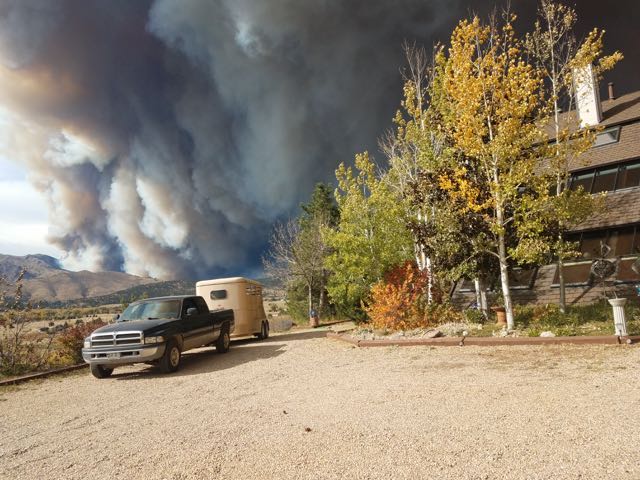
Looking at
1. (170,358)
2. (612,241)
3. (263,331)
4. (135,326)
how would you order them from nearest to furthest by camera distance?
1. (135,326)
2. (170,358)
3. (612,241)
4. (263,331)

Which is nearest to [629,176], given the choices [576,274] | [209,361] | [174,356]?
[576,274]

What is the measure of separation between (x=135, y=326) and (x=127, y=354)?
0.70 metres

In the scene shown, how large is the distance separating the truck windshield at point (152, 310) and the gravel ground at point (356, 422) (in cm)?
222

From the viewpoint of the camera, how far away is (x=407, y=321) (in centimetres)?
1439

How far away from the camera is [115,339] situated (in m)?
10.4

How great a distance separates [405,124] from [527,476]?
668 inches

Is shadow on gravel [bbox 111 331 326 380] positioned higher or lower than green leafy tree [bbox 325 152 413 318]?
lower

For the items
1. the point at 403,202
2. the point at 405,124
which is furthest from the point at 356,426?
the point at 405,124

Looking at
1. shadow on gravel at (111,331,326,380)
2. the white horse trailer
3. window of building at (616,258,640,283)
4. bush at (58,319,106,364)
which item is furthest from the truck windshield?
window of building at (616,258,640,283)

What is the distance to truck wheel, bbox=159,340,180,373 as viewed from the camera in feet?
34.9

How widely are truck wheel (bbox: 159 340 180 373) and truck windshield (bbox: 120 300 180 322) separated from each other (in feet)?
3.48

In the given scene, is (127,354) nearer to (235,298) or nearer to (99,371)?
(99,371)

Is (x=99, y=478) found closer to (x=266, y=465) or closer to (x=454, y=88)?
(x=266, y=465)

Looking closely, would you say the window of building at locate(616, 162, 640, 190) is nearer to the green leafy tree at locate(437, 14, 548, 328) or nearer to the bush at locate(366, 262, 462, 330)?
the green leafy tree at locate(437, 14, 548, 328)
